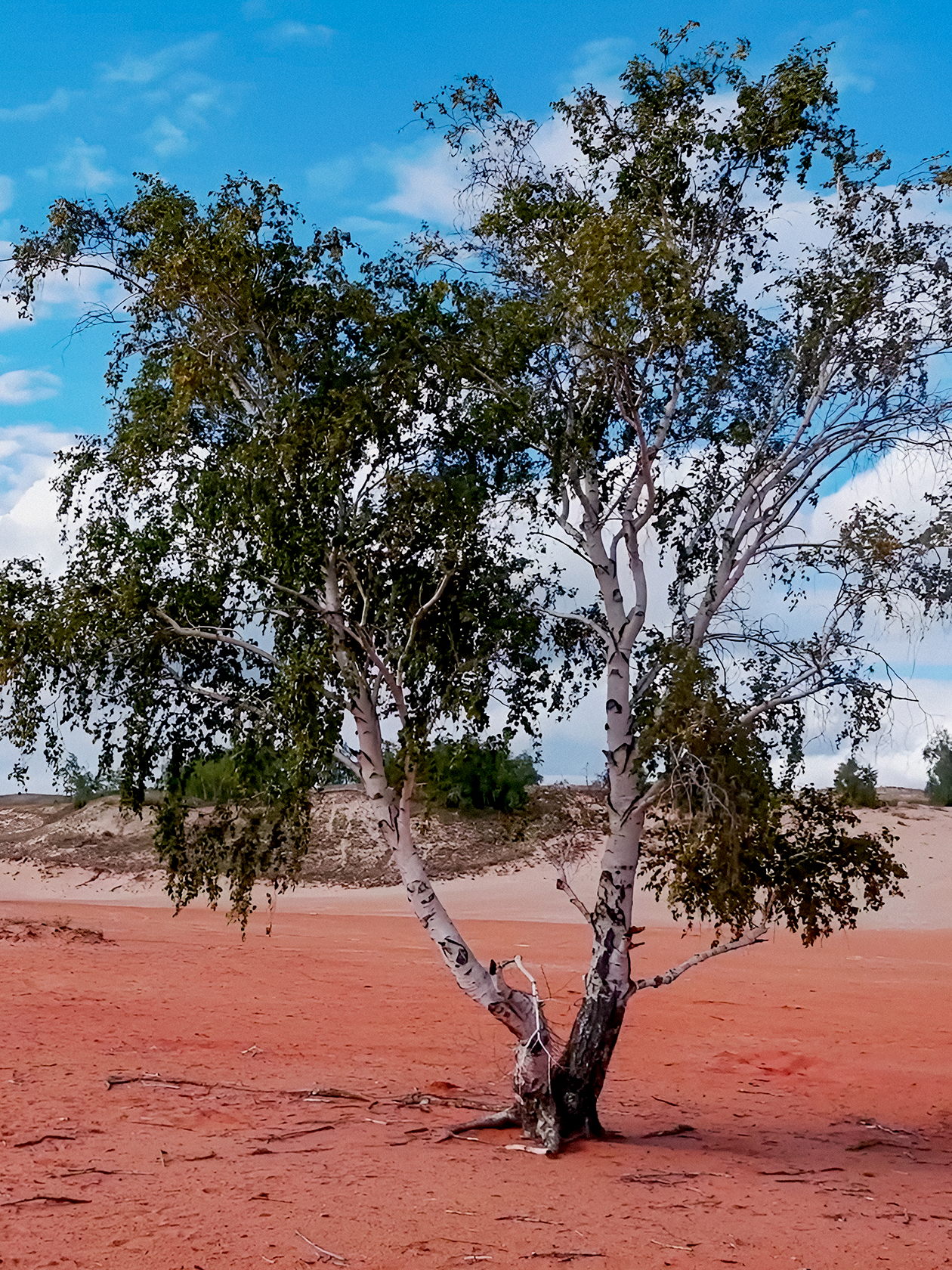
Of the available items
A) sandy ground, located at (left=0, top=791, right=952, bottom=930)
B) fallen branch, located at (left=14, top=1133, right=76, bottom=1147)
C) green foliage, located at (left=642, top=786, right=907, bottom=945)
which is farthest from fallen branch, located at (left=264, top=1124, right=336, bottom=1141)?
sandy ground, located at (left=0, top=791, right=952, bottom=930)

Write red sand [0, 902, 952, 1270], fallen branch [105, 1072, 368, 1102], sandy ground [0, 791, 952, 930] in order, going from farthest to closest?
sandy ground [0, 791, 952, 930] < fallen branch [105, 1072, 368, 1102] < red sand [0, 902, 952, 1270]

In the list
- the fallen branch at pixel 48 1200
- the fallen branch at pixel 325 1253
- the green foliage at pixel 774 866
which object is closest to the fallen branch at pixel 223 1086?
the fallen branch at pixel 48 1200

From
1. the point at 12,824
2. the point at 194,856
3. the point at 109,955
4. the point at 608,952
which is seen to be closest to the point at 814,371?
the point at 608,952

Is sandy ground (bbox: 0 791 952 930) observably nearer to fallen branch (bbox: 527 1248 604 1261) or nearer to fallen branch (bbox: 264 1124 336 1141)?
fallen branch (bbox: 264 1124 336 1141)

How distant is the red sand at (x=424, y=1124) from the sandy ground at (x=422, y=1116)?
4 cm

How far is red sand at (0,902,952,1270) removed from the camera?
8.20 meters

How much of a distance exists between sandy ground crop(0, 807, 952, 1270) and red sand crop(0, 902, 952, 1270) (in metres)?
0.04

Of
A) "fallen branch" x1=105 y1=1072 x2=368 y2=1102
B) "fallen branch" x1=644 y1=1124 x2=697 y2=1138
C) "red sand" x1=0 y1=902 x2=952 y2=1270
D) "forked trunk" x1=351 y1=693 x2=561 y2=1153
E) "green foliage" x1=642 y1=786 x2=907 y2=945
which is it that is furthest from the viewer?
"fallen branch" x1=105 y1=1072 x2=368 y2=1102

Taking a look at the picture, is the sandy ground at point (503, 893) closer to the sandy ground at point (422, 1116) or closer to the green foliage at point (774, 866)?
the sandy ground at point (422, 1116)

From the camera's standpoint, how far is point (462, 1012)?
62.2 ft

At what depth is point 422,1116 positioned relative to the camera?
12.1 meters

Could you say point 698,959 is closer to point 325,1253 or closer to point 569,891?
point 569,891

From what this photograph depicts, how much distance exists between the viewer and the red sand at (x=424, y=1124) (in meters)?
8.20

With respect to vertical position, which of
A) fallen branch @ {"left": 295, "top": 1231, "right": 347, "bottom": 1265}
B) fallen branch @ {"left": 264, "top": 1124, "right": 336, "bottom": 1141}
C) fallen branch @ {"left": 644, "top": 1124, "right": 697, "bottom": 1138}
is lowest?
fallen branch @ {"left": 644, "top": 1124, "right": 697, "bottom": 1138}
